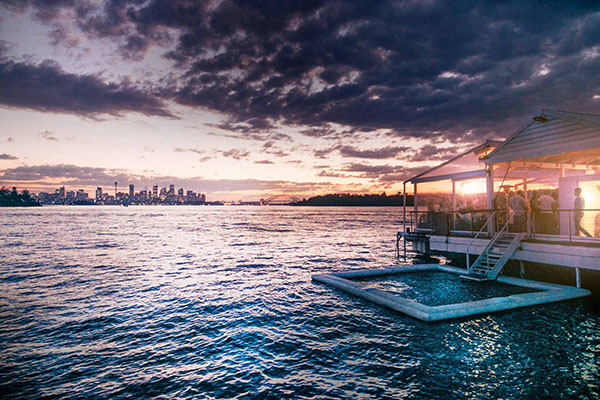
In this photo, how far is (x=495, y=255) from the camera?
48.7 ft

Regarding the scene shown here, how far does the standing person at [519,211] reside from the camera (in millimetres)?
15172

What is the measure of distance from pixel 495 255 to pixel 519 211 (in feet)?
7.73

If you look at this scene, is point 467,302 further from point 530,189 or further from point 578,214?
point 530,189

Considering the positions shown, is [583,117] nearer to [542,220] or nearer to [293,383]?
[542,220]

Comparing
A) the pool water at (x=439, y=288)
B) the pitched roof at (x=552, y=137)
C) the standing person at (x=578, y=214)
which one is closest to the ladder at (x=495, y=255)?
the pool water at (x=439, y=288)

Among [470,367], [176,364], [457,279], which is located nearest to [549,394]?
[470,367]

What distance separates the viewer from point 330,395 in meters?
5.96

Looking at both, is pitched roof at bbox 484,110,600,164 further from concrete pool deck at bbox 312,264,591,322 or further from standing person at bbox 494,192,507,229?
concrete pool deck at bbox 312,264,591,322

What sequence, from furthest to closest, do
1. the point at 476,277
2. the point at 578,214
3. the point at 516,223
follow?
1. the point at 516,223
2. the point at 476,277
3. the point at 578,214

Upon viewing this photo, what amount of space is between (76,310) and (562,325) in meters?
15.6

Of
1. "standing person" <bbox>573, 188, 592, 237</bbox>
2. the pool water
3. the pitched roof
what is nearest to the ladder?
the pool water

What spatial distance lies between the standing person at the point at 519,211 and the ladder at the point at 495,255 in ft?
1.98

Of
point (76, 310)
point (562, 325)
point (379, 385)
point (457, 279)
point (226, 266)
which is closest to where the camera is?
point (379, 385)

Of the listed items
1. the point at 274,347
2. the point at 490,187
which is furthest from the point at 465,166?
the point at 274,347
